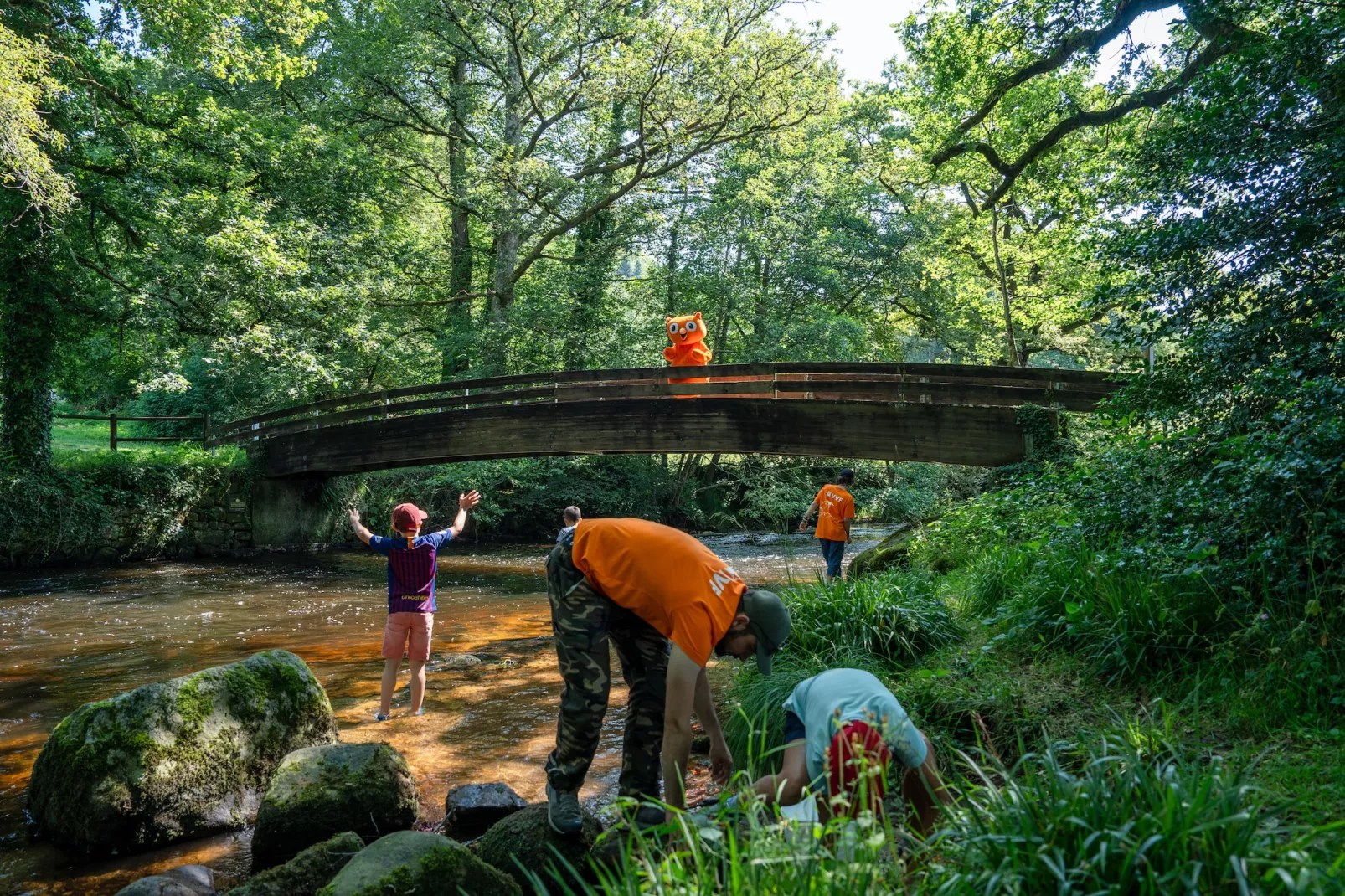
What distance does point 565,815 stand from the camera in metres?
3.80

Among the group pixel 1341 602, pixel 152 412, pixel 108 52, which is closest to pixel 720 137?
pixel 108 52

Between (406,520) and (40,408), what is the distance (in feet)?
48.5

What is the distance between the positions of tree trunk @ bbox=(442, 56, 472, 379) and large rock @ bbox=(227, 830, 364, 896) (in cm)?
2007

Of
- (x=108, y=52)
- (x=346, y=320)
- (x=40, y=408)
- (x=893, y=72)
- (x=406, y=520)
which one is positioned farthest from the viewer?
(x=893, y=72)

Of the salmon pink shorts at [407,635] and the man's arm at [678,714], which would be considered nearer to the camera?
the man's arm at [678,714]

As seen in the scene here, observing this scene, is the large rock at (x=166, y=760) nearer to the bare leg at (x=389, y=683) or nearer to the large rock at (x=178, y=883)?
the large rock at (x=178, y=883)

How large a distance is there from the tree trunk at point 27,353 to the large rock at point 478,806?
16.3 metres

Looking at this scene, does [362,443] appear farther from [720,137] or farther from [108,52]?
[720,137]

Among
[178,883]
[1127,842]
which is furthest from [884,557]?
[1127,842]

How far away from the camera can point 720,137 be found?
70.9 feet

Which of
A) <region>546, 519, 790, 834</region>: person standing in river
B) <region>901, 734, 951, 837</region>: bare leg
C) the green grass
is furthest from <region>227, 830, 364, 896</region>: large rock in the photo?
the green grass

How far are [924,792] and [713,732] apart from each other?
37.2 inches

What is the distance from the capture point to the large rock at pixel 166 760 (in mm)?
4320

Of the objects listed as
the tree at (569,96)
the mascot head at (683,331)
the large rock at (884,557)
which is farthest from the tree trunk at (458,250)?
the large rock at (884,557)
